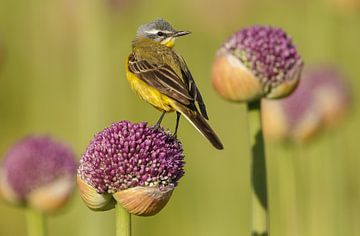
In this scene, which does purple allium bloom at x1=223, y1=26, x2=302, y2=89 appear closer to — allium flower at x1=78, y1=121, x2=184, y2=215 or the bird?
the bird

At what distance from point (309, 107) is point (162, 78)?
1.99m

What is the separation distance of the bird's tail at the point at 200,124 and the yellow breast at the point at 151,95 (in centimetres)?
10

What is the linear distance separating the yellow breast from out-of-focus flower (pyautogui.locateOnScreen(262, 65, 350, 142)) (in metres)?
1.38

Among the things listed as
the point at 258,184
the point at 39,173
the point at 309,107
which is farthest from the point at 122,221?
the point at 309,107

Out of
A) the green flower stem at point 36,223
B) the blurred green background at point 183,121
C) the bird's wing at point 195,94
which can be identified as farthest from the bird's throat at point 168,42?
the green flower stem at point 36,223

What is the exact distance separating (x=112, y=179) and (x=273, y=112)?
8.68 ft

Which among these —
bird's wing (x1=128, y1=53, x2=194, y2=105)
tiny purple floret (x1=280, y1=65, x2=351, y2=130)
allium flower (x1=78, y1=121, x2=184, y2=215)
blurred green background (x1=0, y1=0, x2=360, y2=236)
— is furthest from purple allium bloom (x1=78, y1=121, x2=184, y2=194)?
tiny purple floret (x1=280, y1=65, x2=351, y2=130)

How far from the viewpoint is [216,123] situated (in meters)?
8.73

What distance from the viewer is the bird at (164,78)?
407 cm

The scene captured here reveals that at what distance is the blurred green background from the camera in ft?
20.3

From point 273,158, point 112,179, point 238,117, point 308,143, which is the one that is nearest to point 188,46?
point 238,117

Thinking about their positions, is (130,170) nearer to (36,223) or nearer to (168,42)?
(36,223)

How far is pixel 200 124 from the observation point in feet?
12.8

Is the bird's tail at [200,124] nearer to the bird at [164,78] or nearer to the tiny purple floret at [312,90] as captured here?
the bird at [164,78]
